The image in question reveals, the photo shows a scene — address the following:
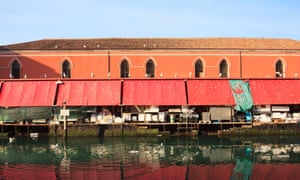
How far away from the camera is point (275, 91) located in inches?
1222

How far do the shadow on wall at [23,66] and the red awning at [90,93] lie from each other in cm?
837

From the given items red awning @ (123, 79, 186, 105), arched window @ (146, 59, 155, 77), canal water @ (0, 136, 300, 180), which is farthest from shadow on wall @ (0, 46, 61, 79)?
canal water @ (0, 136, 300, 180)

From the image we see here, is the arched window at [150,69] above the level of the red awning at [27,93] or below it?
above

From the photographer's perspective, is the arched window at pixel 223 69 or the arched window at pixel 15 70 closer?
the arched window at pixel 15 70

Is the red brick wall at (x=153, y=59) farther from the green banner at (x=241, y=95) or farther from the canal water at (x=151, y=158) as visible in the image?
the canal water at (x=151, y=158)

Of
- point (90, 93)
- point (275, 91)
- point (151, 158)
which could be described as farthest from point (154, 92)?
point (151, 158)

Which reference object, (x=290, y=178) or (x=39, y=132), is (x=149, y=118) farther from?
(x=290, y=178)

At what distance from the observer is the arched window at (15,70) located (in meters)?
38.5

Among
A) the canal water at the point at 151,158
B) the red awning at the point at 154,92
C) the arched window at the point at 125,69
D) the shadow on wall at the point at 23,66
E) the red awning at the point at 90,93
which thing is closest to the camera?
the canal water at the point at 151,158

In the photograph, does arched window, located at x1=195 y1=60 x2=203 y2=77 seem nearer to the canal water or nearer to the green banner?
the green banner

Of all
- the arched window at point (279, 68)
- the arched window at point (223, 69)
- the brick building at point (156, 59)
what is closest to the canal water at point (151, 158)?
the brick building at point (156, 59)

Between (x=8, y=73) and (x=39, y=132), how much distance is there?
12.6 metres

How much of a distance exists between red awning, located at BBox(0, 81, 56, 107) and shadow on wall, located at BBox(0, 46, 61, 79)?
7.31 metres

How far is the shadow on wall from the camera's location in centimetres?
3822
